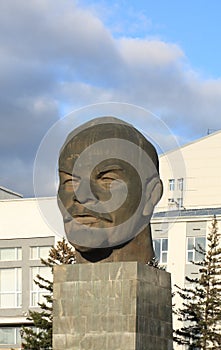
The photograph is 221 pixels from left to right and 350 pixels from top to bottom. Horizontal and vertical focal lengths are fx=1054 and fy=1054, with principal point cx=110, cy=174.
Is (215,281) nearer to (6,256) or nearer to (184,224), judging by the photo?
(184,224)

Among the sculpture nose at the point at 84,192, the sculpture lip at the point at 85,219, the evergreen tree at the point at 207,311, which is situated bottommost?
the evergreen tree at the point at 207,311

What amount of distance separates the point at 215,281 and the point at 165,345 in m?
19.1

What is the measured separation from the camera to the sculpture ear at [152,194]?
18328 millimetres

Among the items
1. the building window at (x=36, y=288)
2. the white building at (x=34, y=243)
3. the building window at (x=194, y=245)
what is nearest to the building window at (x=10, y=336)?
the white building at (x=34, y=243)

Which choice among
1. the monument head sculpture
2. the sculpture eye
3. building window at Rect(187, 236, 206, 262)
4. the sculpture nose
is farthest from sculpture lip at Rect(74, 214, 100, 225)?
building window at Rect(187, 236, 206, 262)

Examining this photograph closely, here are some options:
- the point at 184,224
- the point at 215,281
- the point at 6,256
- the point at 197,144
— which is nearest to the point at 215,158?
the point at 197,144

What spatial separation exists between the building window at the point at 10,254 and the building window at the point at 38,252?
0.71 metres

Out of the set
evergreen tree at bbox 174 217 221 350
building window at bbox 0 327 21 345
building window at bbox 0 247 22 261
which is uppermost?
building window at bbox 0 247 22 261

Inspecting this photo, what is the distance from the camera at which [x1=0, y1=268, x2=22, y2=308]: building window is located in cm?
5150

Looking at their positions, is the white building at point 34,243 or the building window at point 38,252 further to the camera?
the building window at point 38,252

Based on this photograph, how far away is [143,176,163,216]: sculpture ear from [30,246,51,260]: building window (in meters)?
32.7

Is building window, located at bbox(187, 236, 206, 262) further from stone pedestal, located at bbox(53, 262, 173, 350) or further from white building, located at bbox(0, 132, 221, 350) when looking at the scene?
stone pedestal, located at bbox(53, 262, 173, 350)

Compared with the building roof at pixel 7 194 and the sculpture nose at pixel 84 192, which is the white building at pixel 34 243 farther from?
the sculpture nose at pixel 84 192

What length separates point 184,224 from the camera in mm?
48500
